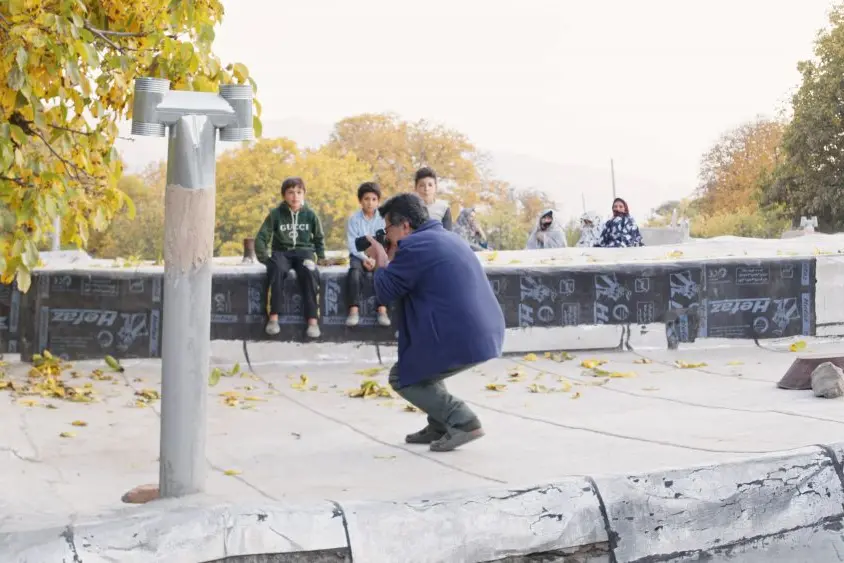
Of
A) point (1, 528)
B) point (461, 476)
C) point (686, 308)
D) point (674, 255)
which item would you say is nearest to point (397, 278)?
point (461, 476)

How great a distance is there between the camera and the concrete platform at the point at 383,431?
529 cm

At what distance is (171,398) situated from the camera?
15.1 feet

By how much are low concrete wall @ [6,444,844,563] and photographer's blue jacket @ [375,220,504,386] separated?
125 centimetres

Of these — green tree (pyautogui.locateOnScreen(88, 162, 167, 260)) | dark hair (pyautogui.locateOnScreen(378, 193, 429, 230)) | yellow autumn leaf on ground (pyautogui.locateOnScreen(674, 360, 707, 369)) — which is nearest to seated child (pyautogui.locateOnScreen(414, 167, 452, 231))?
yellow autumn leaf on ground (pyautogui.locateOnScreen(674, 360, 707, 369))

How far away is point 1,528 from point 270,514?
1009 mm

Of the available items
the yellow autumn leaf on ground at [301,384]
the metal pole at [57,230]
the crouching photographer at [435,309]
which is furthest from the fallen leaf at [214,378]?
the crouching photographer at [435,309]

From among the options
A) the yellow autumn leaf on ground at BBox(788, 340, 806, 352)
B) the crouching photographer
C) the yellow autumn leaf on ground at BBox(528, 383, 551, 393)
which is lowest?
the yellow autumn leaf on ground at BBox(528, 383, 551, 393)

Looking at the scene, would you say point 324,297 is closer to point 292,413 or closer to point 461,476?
point 292,413

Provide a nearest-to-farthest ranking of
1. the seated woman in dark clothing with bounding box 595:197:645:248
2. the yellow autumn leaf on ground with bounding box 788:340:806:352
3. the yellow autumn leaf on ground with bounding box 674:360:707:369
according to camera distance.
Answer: the yellow autumn leaf on ground with bounding box 674:360:707:369 < the yellow autumn leaf on ground with bounding box 788:340:806:352 < the seated woman in dark clothing with bounding box 595:197:645:248

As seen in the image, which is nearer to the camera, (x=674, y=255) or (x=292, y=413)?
(x=292, y=413)

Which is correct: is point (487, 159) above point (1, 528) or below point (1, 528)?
above

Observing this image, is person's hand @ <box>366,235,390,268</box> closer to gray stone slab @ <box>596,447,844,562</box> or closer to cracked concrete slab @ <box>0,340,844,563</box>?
cracked concrete slab @ <box>0,340,844,563</box>

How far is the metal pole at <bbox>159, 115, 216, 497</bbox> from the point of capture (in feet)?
15.1

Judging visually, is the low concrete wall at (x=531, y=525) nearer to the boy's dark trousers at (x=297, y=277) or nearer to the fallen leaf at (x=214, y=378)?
the fallen leaf at (x=214, y=378)
